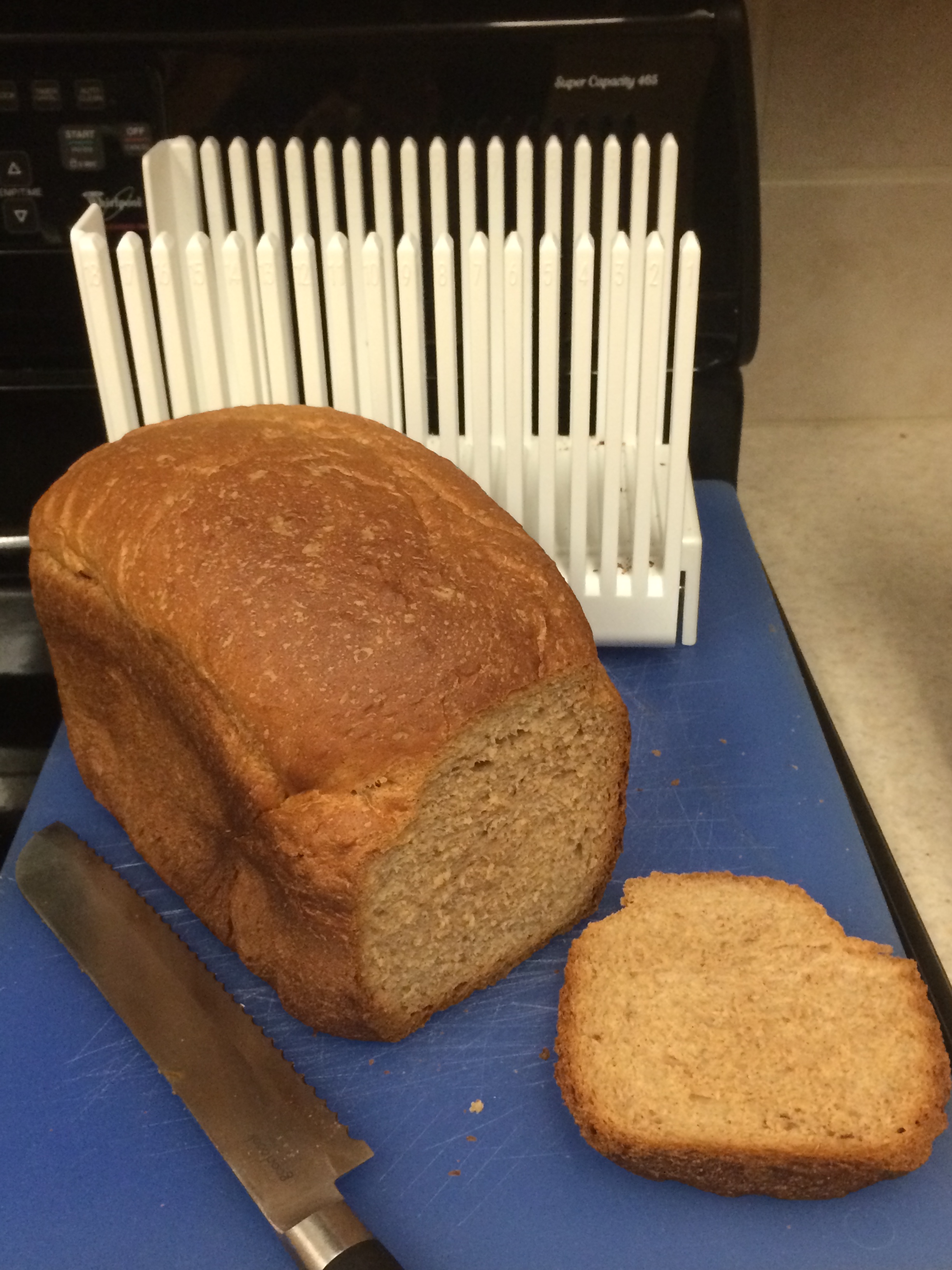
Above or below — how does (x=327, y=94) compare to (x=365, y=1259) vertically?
above

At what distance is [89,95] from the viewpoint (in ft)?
4.64

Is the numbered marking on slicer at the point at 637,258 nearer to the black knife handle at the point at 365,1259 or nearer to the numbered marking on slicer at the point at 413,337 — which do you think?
the numbered marking on slicer at the point at 413,337

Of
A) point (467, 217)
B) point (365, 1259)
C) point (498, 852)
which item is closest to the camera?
point (365, 1259)

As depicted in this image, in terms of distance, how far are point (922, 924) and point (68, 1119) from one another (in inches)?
34.4

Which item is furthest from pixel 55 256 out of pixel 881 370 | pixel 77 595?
pixel 881 370

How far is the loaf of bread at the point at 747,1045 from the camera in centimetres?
89

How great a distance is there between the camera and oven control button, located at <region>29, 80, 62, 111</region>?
4.62 feet

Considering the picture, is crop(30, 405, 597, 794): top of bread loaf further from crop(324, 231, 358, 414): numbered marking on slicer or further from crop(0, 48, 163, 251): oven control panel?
crop(0, 48, 163, 251): oven control panel

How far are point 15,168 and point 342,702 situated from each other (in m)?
0.97

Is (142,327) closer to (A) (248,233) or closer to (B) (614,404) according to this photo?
(A) (248,233)

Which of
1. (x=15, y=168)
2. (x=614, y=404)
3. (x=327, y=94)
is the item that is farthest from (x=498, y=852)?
(x=15, y=168)

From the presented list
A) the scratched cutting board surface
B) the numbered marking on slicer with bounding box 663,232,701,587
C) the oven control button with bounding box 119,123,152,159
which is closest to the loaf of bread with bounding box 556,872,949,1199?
the scratched cutting board surface

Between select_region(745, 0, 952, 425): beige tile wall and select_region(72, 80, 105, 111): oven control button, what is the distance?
96 cm

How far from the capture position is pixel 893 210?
1.88 m
